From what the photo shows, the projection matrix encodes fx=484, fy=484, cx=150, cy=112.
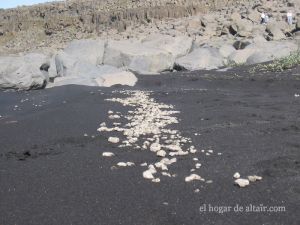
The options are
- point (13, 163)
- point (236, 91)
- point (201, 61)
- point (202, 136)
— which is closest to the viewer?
point (13, 163)

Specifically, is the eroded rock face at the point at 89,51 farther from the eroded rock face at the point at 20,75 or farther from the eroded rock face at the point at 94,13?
the eroded rock face at the point at 94,13

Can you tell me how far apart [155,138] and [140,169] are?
4.19 feet

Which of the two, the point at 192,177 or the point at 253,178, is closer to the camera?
the point at 253,178

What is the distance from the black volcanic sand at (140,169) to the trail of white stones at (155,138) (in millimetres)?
102

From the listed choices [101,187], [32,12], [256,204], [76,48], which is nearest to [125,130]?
[101,187]

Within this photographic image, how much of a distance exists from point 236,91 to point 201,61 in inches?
288

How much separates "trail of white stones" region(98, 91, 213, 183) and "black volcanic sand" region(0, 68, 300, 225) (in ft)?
0.33

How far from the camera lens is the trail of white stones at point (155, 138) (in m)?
4.62

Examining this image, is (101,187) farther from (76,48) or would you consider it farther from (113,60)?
(76,48)

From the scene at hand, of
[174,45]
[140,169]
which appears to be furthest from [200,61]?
[140,169]

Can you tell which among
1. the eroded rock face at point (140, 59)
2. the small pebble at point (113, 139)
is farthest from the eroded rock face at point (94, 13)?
the small pebble at point (113, 139)

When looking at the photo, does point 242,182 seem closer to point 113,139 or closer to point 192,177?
point 192,177

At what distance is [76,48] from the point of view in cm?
1944

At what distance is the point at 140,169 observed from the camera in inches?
184
